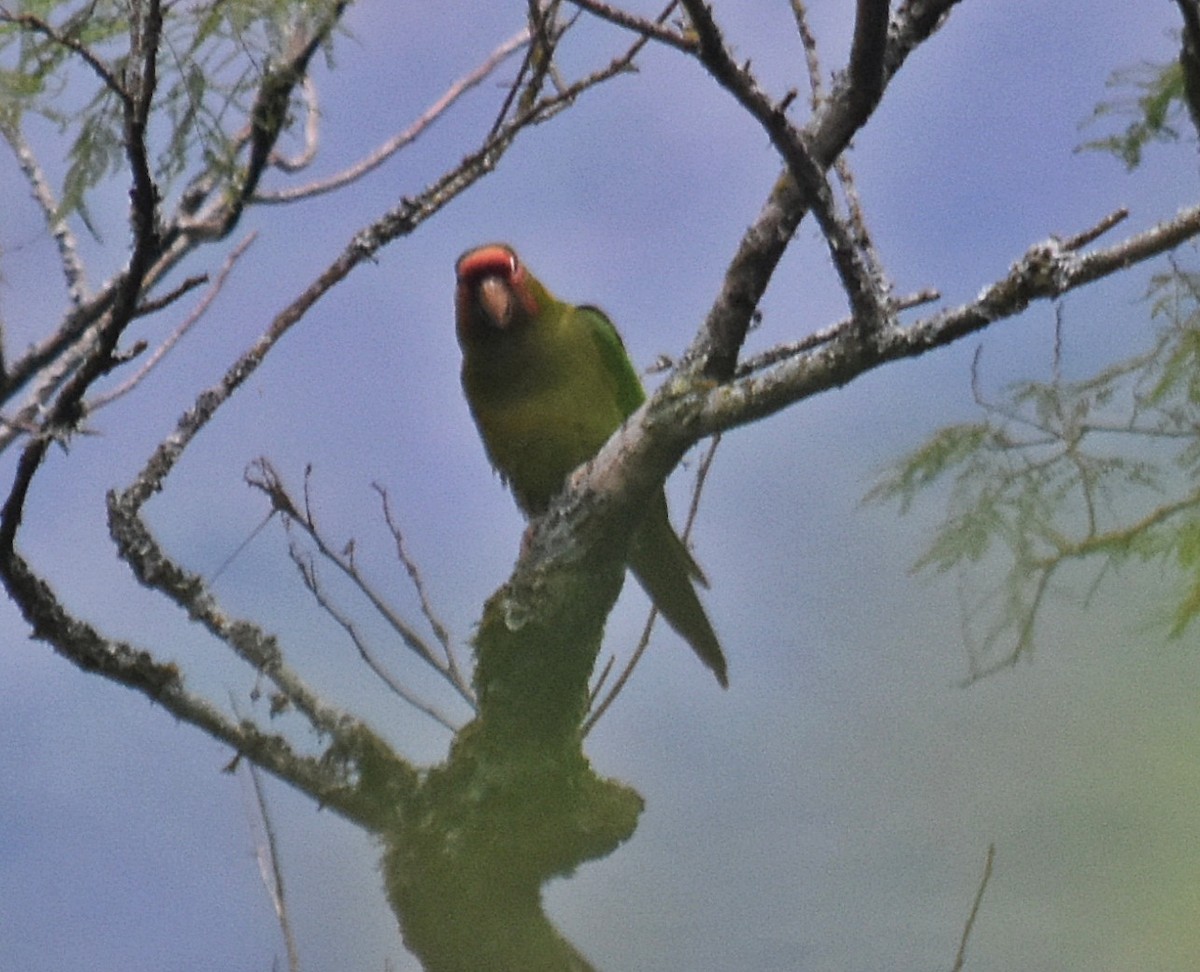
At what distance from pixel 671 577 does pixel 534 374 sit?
0.46m

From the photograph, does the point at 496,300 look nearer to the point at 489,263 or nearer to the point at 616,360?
the point at 489,263

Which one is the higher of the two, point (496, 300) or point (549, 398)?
point (496, 300)

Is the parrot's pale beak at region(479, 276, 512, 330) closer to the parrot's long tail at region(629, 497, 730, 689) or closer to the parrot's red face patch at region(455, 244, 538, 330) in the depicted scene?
the parrot's red face patch at region(455, 244, 538, 330)

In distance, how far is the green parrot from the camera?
2.20m

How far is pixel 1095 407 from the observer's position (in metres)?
1.90

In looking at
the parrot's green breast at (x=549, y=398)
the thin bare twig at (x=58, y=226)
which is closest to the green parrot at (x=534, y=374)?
the parrot's green breast at (x=549, y=398)

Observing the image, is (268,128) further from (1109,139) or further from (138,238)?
(1109,139)

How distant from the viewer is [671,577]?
205 centimetres

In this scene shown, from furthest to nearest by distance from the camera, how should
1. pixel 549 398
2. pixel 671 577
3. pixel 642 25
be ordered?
pixel 549 398, pixel 671 577, pixel 642 25

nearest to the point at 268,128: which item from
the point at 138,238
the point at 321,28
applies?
the point at 321,28

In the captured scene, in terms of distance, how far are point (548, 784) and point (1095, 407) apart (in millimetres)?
1005

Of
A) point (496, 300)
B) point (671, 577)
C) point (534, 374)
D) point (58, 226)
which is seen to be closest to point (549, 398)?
point (534, 374)

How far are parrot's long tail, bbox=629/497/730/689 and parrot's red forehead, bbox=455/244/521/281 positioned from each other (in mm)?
542

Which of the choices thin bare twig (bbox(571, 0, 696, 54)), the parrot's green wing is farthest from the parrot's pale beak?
thin bare twig (bbox(571, 0, 696, 54))
